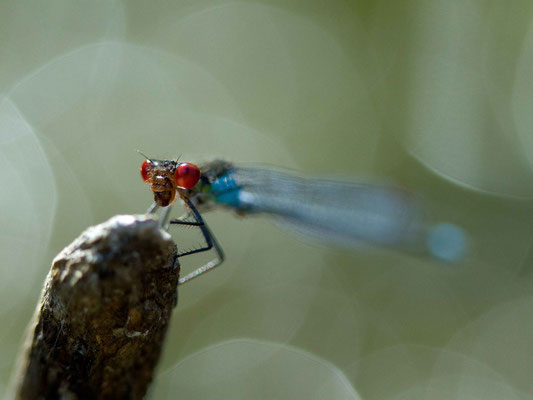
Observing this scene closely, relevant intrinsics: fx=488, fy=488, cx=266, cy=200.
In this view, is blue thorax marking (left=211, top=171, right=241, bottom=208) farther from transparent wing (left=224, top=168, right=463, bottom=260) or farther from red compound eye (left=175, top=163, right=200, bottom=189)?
red compound eye (left=175, top=163, right=200, bottom=189)

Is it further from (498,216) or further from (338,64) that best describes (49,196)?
(498,216)

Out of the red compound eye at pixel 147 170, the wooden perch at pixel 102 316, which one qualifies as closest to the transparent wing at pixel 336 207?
the red compound eye at pixel 147 170

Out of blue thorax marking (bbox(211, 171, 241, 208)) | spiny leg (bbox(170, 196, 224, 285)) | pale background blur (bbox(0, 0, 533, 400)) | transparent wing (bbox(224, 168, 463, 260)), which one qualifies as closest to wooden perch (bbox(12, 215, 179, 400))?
spiny leg (bbox(170, 196, 224, 285))

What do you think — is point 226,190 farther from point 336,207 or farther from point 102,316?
point 102,316

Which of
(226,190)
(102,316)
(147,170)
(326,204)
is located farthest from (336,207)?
(102,316)

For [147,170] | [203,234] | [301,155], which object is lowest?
[301,155]

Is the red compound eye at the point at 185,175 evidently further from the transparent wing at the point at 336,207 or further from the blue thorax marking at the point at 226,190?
the transparent wing at the point at 336,207
